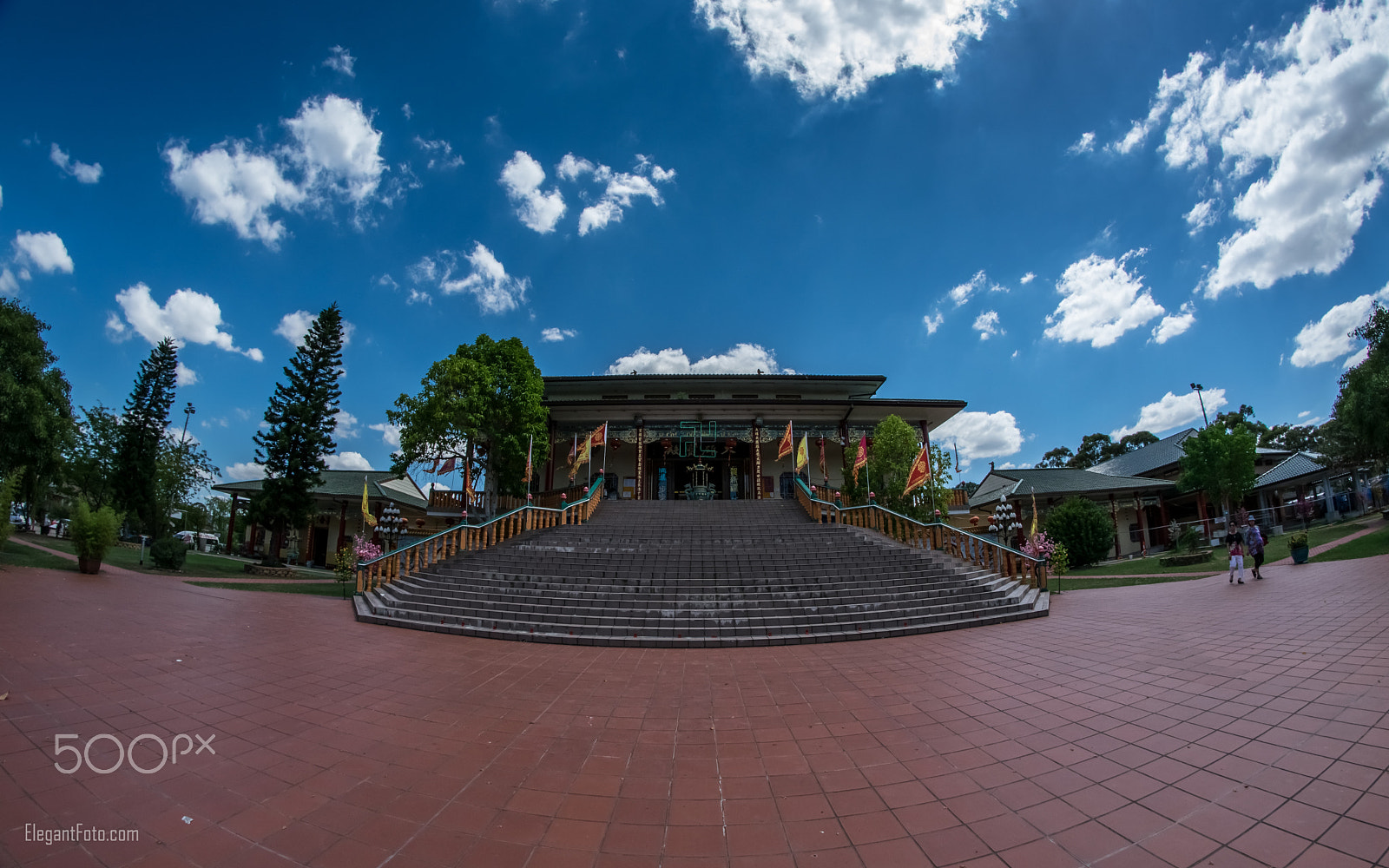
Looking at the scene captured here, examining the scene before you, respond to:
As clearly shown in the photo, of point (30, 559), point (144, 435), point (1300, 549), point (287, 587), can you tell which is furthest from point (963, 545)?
point (144, 435)

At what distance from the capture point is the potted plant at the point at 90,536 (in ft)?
42.1

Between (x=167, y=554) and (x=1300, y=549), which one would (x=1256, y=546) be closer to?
(x=1300, y=549)

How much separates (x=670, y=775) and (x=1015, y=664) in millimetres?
4779

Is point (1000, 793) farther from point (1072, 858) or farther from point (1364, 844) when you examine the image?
point (1364, 844)

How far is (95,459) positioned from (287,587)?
23440mm

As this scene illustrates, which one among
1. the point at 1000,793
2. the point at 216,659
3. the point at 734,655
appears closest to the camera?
the point at 1000,793

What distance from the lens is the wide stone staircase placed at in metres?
8.19

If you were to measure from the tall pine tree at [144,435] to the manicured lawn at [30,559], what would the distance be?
1119 cm

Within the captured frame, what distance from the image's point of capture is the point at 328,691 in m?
4.89

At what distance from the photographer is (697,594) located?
9.42 metres

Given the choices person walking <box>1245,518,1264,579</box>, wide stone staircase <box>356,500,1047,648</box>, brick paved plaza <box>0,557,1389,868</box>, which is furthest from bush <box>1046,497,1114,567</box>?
brick paved plaza <box>0,557,1389,868</box>

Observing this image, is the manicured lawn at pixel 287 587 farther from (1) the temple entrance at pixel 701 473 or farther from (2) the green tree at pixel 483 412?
(1) the temple entrance at pixel 701 473

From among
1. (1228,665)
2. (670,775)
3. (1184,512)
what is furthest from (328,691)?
(1184,512)

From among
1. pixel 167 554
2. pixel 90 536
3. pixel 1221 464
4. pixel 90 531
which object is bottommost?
pixel 167 554
